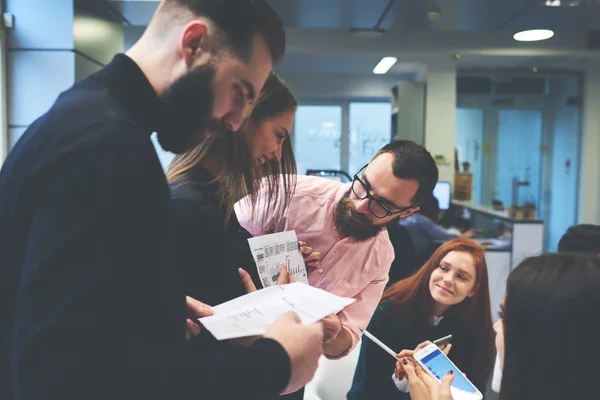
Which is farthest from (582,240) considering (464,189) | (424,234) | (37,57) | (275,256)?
(464,189)

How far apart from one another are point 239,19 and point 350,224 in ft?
3.46

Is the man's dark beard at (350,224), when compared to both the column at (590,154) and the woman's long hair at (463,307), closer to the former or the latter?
the woman's long hair at (463,307)

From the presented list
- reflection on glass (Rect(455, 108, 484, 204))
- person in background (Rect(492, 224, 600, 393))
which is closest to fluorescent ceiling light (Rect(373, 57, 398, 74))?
reflection on glass (Rect(455, 108, 484, 204))

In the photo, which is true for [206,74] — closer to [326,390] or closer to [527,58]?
[326,390]

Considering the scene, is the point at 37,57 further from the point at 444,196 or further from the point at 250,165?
the point at 444,196

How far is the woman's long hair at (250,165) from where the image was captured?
116 cm

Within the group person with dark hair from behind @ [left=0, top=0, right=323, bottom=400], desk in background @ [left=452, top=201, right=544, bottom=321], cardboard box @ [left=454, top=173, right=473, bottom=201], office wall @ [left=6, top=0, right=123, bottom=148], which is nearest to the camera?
person with dark hair from behind @ [left=0, top=0, right=323, bottom=400]

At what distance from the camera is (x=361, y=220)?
173cm

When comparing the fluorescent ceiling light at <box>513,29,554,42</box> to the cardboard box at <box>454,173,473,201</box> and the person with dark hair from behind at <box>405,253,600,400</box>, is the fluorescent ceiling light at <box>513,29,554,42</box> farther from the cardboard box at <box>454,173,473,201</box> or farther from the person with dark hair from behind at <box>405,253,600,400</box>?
the person with dark hair from behind at <box>405,253,600,400</box>

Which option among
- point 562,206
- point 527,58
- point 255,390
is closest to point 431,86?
point 527,58

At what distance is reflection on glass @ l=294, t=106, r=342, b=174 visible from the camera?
953 cm

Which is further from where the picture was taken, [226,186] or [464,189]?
[464,189]

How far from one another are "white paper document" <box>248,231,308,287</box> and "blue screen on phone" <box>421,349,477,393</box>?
46 centimetres

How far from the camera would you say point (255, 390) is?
2.24 ft
